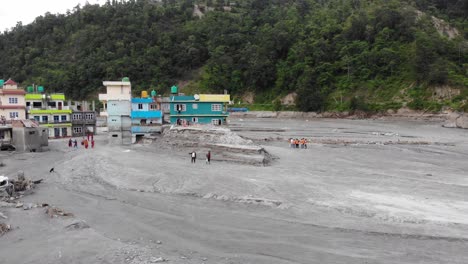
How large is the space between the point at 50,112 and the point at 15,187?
115 feet

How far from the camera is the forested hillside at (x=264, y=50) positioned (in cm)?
9400

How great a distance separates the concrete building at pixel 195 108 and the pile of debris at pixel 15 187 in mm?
28575

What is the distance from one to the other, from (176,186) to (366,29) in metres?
93.8

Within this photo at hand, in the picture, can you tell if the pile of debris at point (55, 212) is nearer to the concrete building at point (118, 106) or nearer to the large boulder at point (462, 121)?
the concrete building at point (118, 106)

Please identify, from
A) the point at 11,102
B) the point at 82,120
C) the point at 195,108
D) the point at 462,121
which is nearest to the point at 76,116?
the point at 82,120

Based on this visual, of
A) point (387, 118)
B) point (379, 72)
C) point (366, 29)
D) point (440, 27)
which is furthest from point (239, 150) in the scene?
point (440, 27)

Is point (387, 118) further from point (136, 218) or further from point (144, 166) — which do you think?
point (136, 218)

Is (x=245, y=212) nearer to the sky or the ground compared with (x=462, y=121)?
nearer to the ground

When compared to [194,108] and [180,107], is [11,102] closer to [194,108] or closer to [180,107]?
[180,107]

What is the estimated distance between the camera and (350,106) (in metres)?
96.1

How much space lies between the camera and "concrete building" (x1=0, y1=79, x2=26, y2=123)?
5384 centimetres

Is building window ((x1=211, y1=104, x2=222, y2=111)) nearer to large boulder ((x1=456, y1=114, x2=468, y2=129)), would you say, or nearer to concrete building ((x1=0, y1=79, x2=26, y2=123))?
concrete building ((x1=0, y1=79, x2=26, y2=123))

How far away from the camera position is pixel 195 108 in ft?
182

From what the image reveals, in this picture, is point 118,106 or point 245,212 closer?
point 245,212
